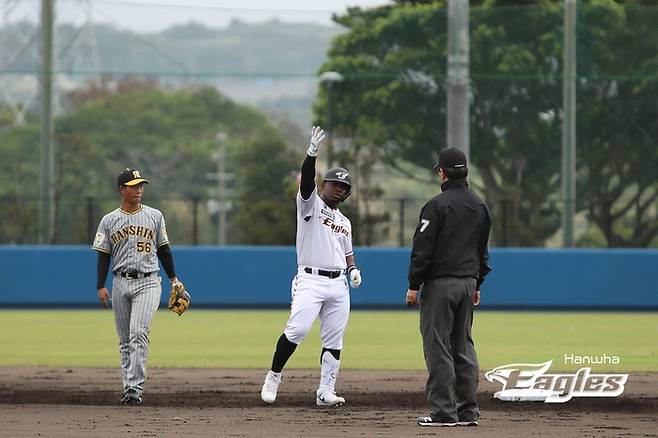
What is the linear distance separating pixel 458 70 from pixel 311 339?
19.8ft

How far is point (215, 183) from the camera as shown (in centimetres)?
8275

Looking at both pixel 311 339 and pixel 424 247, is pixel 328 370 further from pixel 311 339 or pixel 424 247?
pixel 311 339

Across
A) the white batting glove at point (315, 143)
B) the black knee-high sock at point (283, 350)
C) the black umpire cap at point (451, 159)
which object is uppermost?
the white batting glove at point (315, 143)

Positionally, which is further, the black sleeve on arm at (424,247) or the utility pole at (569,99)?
the utility pole at (569,99)

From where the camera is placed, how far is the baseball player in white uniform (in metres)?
10.1

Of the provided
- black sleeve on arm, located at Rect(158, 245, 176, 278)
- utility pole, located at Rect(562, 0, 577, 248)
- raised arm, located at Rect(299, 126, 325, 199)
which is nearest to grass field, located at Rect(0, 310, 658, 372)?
black sleeve on arm, located at Rect(158, 245, 176, 278)

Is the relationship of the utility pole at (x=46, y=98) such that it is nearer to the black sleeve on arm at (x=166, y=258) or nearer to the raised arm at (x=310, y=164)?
the black sleeve on arm at (x=166, y=258)

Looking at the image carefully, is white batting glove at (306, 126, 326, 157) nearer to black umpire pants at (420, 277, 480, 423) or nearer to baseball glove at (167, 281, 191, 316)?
black umpire pants at (420, 277, 480, 423)

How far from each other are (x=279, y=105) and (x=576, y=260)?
43.1m

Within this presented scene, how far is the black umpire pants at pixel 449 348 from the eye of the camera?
9.02 metres

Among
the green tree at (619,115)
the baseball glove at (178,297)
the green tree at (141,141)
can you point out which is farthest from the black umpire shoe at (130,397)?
the green tree at (141,141)

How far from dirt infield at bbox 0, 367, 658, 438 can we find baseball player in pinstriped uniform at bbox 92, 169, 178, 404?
1.32 ft

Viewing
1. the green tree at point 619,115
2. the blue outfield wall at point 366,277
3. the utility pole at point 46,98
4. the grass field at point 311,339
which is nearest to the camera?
the grass field at point 311,339

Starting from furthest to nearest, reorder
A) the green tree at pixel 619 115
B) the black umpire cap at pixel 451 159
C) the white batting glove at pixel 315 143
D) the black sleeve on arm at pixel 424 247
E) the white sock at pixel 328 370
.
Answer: the green tree at pixel 619 115, the white sock at pixel 328 370, the white batting glove at pixel 315 143, the black umpire cap at pixel 451 159, the black sleeve on arm at pixel 424 247
